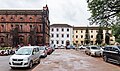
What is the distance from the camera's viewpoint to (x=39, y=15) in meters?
83.1

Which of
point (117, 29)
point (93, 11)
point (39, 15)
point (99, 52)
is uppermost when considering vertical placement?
point (39, 15)

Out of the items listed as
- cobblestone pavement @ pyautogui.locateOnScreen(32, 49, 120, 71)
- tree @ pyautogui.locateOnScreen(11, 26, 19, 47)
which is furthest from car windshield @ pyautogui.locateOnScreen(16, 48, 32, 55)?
tree @ pyautogui.locateOnScreen(11, 26, 19, 47)

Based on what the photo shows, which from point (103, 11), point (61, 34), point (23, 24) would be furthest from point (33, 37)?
point (103, 11)

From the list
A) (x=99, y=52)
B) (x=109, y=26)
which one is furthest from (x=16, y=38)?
(x=109, y=26)

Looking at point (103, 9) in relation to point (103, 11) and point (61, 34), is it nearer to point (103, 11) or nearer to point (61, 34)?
point (103, 11)

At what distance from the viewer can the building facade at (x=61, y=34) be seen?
394 ft

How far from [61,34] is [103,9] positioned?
3614 inches

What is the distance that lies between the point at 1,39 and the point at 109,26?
5641 cm

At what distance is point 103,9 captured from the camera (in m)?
29.1

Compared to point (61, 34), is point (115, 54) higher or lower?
lower

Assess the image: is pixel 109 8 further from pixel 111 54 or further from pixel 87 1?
pixel 111 54

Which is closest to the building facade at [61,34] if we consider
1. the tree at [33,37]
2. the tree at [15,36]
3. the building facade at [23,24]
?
the building facade at [23,24]

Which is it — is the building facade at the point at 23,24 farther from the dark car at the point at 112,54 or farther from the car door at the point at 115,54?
the car door at the point at 115,54

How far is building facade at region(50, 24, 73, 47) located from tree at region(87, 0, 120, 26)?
8873 cm
